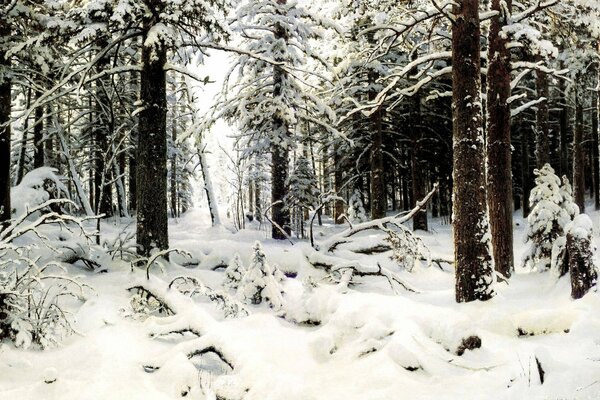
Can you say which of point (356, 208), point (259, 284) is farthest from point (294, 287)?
point (356, 208)

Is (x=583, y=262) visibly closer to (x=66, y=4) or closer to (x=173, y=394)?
(x=173, y=394)

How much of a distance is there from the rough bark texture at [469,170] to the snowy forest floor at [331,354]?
1.40ft

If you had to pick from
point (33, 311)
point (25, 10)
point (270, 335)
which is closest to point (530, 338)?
point (270, 335)

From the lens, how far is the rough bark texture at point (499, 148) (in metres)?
9.70

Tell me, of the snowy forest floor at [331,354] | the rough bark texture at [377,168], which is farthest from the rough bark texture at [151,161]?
the rough bark texture at [377,168]

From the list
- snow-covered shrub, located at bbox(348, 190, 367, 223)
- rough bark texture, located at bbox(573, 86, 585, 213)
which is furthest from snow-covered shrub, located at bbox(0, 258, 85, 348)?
snow-covered shrub, located at bbox(348, 190, 367, 223)

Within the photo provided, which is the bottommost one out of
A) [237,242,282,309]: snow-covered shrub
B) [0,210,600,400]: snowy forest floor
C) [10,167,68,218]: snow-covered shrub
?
[0,210,600,400]: snowy forest floor

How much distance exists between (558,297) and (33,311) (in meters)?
7.39

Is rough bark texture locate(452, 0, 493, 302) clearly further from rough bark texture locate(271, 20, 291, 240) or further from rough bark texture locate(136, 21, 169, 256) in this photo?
rough bark texture locate(271, 20, 291, 240)

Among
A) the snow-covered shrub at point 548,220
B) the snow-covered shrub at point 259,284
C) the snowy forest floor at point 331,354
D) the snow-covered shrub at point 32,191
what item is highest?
the snow-covered shrub at point 32,191

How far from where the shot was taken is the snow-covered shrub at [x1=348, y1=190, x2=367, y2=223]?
2618 cm

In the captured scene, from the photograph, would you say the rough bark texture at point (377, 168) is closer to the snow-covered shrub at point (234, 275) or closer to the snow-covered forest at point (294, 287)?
the snow-covered forest at point (294, 287)

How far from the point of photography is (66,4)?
32.2ft

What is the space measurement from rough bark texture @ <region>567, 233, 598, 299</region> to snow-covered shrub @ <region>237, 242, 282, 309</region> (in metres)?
4.29
